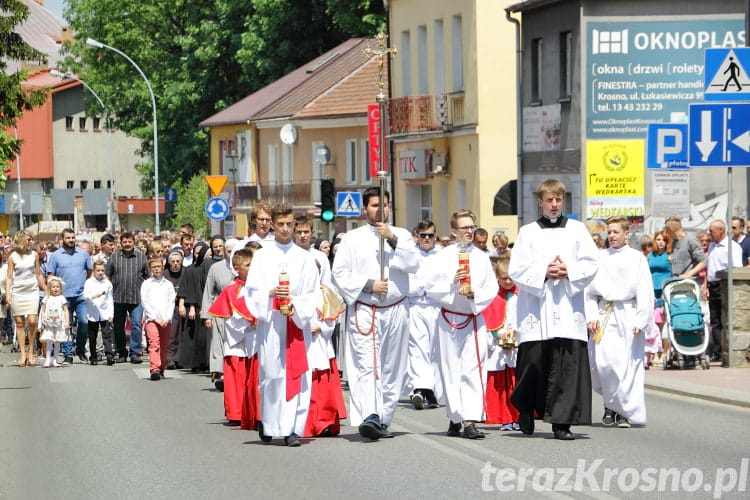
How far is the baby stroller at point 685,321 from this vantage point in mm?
19922

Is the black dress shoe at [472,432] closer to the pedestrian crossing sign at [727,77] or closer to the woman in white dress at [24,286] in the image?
the pedestrian crossing sign at [727,77]

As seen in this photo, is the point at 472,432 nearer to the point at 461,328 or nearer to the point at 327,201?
the point at 461,328

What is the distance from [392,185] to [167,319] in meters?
24.2

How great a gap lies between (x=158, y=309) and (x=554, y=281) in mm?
10495

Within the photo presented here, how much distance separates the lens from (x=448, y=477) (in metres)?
10.5

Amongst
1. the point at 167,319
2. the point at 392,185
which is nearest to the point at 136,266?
the point at 167,319

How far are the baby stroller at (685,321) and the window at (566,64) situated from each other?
1324cm

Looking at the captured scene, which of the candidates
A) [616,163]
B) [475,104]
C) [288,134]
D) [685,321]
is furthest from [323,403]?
[288,134]

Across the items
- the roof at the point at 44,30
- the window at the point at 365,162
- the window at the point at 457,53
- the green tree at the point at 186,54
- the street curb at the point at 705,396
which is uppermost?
the roof at the point at 44,30

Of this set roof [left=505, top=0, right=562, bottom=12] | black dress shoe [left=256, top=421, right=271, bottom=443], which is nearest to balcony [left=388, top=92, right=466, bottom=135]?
roof [left=505, top=0, right=562, bottom=12]

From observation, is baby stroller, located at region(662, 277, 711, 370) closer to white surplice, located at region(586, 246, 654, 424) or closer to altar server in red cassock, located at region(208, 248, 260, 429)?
white surplice, located at region(586, 246, 654, 424)

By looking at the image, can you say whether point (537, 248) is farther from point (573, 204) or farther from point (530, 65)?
point (530, 65)

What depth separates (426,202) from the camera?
1732 inches

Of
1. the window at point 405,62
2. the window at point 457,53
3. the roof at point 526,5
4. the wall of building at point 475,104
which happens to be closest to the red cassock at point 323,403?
the roof at point 526,5
